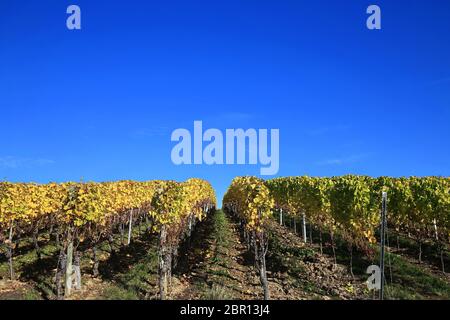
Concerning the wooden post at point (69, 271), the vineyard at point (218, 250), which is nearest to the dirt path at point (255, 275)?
the vineyard at point (218, 250)

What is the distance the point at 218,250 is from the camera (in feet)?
106

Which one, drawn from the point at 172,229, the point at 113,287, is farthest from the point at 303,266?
the point at 113,287

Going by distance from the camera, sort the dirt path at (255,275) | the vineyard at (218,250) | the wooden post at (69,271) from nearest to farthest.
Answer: the wooden post at (69,271) → the dirt path at (255,275) → the vineyard at (218,250)

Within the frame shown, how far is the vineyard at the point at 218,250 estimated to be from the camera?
71.5ft

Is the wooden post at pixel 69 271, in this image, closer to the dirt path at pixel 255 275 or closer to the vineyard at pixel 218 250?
the vineyard at pixel 218 250

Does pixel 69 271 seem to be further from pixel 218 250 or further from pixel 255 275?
pixel 218 250

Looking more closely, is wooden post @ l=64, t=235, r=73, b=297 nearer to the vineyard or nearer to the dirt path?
the vineyard

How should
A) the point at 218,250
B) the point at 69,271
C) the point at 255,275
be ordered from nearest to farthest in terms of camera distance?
the point at 69,271 < the point at 255,275 < the point at 218,250

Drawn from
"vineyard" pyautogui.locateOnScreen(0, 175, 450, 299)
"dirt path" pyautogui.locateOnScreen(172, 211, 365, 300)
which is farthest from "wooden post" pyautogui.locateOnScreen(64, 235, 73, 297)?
"dirt path" pyautogui.locateOnScreen(172, 211, 365, 300)

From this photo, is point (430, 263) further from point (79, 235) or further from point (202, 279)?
point (79, 235)

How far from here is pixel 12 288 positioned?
22.4m

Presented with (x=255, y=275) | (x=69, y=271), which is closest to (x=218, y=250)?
(x=255, y=275)

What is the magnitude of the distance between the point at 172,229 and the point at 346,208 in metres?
12.1
